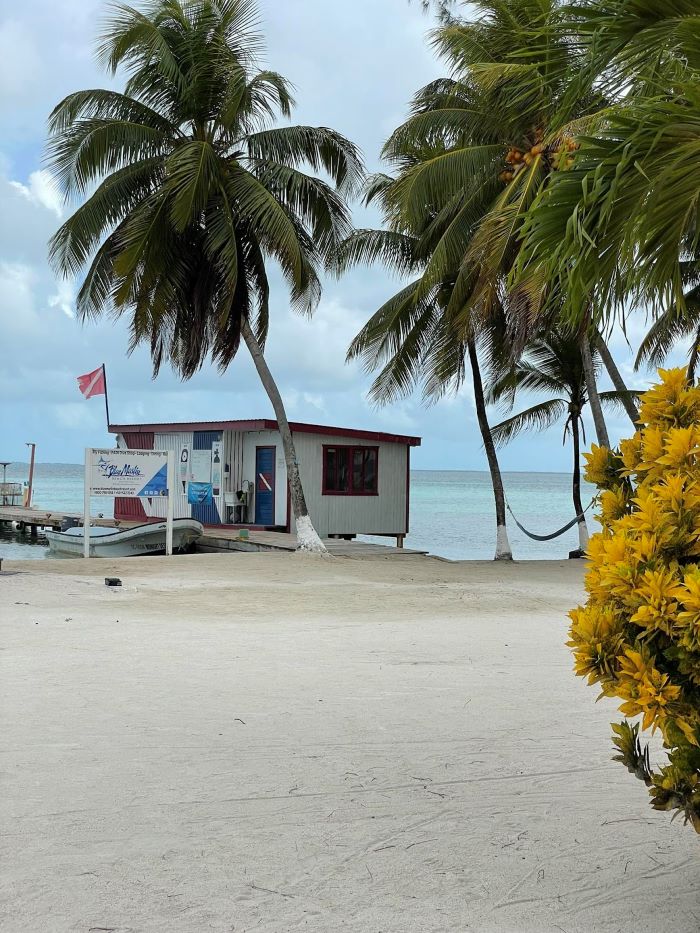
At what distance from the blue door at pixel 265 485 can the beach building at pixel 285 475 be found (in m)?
0.02

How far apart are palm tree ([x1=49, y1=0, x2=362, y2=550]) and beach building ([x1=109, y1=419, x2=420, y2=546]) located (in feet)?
17.3

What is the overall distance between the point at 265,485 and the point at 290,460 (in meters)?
5.89

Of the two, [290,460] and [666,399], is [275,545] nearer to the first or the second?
[290,460]

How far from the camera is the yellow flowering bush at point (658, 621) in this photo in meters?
2.89

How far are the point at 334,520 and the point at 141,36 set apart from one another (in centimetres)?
1210

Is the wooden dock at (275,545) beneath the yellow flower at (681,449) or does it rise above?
beneath

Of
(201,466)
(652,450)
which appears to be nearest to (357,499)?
(201,466)

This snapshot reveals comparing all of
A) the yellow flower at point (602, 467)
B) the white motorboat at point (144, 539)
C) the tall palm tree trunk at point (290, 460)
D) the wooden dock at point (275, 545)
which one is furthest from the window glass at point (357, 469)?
the yellow flower at point (602, 467)

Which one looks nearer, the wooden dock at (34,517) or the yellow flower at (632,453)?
the yellow flower at (632,453)

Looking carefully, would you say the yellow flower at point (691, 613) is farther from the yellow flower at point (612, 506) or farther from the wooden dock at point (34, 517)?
the wooden dock at point (34, 517)

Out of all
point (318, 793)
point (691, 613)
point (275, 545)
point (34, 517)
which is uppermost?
point (691, 613)

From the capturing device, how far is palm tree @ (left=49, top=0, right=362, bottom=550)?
16984mm

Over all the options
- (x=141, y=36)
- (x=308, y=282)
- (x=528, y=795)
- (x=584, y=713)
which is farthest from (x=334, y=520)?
(x=528, y=795)

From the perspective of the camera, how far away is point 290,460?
18734mm
